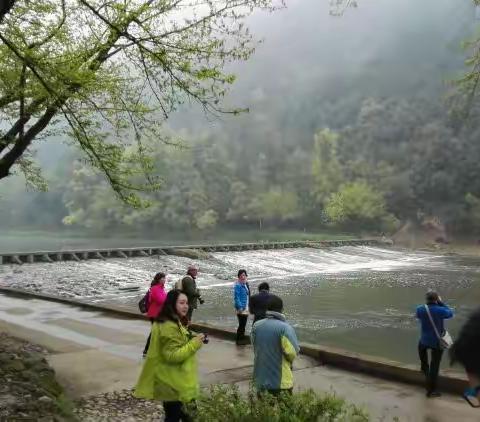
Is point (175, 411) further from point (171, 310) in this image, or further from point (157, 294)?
point (157, 294)

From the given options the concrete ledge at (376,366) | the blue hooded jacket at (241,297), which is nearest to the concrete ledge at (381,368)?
the concrete ledge at (376,366)

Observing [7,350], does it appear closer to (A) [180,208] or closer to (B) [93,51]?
(B) [93,51]

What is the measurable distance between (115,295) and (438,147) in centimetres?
4766

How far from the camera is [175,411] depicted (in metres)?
3.85

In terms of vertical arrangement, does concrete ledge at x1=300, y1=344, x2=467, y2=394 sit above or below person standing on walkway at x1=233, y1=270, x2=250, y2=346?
below

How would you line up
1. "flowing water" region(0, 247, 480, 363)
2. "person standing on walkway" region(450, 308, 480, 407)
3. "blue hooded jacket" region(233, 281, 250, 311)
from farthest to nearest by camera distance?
"flowing water" region(0, 247, 480, 363)
"blue hooded jacket" region(233, 281, 250, 311)
"person standing on walkway" region(450, 308, 480, 407)

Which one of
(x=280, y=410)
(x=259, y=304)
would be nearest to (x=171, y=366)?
(x=280, y=410)

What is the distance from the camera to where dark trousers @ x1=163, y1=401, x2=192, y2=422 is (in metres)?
3.83

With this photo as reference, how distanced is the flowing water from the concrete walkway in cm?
227

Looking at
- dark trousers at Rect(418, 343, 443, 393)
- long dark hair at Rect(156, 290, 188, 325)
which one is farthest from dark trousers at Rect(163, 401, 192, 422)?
dark trousers at Rect(418, 343, 443, 393)

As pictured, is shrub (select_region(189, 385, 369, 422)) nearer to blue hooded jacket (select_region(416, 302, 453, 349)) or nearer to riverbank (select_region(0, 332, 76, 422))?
riverbank (select_region(0, 332, 76, 422))

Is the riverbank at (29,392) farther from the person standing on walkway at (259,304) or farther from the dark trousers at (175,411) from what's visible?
the person standing on walkway at (259,304)

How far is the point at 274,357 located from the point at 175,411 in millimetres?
987

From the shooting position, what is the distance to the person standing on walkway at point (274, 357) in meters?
4.33
